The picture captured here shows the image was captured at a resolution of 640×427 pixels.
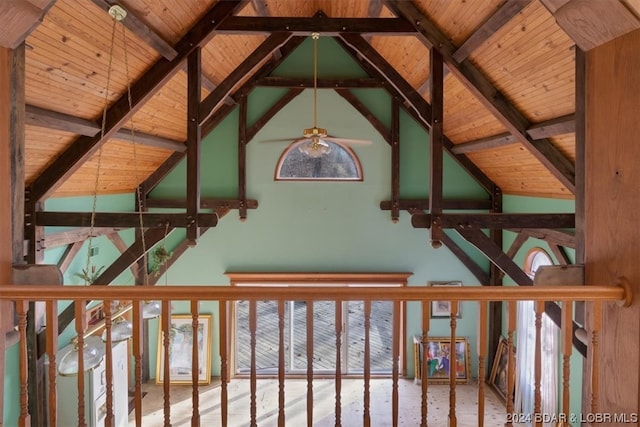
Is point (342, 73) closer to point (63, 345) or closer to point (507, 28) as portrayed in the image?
point (507, 28)

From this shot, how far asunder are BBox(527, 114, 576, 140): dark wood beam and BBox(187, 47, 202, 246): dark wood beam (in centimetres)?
335

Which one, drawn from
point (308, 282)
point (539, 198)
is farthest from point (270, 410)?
point (539, 198)

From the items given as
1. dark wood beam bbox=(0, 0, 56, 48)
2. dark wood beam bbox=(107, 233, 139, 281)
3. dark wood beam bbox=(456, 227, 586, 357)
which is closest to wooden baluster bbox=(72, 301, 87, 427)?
dark wood beam bbox=(0, 0, 56, 48)

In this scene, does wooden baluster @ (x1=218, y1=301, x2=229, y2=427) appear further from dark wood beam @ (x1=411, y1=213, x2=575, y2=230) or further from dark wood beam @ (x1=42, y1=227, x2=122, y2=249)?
dark wood beam @ (x1=42, y1=227, x2=122, y2=249)

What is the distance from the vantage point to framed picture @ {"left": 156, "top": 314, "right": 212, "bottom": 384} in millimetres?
6809

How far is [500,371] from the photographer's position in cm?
662

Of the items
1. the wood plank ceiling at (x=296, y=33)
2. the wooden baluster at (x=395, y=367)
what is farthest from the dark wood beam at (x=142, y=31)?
the wooden baluster at (x=395, y=367)

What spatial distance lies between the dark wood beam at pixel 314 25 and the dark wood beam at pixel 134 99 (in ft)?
0.42

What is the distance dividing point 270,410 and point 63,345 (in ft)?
9.34

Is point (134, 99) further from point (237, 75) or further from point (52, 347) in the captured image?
point (52, 347)

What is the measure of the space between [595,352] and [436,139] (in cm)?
270

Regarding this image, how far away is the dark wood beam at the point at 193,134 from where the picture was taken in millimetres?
4164

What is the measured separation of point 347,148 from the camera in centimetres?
704

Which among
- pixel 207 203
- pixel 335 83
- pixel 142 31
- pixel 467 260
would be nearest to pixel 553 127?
pixel 335 83
